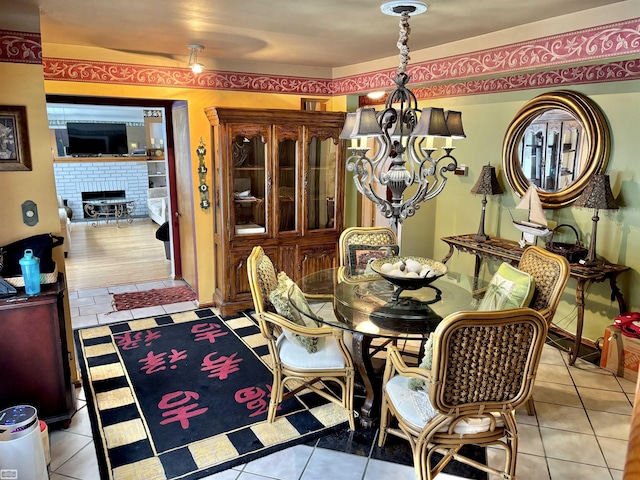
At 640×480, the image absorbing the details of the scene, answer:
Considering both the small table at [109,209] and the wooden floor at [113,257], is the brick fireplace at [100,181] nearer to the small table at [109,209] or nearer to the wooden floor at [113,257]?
the small table at [109,209]

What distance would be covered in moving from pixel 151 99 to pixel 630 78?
388cm

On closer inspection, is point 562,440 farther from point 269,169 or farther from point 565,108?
point 269,169

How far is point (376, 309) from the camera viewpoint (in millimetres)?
2666

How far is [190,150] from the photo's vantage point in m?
4.52

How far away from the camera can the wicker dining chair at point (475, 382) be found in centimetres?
183

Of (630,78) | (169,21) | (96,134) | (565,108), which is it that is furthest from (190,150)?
Answer: (96,134)

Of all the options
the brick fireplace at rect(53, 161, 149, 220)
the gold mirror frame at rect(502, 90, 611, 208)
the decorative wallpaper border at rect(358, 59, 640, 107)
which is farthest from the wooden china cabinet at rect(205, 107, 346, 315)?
the brick fireplace at rect(53, 161, 149, 220)

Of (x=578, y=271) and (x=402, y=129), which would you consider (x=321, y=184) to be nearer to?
(x=402, y=129)

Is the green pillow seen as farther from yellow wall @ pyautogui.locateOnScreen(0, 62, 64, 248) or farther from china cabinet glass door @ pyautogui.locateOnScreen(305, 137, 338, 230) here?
yellow wall @ pyautogui.locateOnScreen(0, 62, 64, 248)

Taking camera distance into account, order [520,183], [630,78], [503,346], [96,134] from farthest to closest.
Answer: [96,134]
[520,183]
[630,78]
[503,346]

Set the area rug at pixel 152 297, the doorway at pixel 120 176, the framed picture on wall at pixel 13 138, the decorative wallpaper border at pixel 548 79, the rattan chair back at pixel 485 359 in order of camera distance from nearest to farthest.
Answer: the rattan chair back at pixel 485 359, the framed picture on wall at pixel 13 138, the decorative wallpaper border at pixel 548 79, the area rug at pixel 152 297, the doorway at pixel 120 176

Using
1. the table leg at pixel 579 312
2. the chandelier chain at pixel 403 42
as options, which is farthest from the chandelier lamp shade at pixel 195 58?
the table leg at pixel 579 312

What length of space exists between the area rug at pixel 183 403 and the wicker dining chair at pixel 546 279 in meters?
1.33

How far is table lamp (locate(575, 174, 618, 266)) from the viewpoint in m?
3.31
